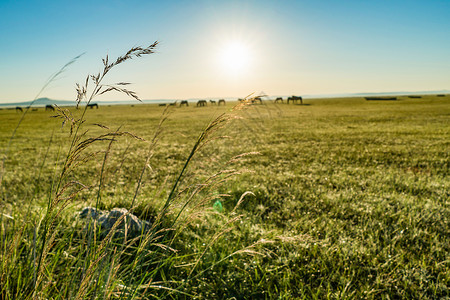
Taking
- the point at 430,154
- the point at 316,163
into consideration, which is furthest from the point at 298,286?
the point at 430,154

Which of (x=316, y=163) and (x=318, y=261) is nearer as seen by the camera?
(x=318, y=261)

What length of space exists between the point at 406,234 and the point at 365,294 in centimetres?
173

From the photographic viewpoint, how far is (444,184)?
603 cm

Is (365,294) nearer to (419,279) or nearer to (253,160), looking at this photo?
(419,279)

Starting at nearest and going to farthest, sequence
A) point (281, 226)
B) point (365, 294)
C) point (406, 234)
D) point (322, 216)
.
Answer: point (365, 294), point (406, 234), point (281, 226), point (322, 216)

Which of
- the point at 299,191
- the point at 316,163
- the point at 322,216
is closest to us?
the point at 322,216

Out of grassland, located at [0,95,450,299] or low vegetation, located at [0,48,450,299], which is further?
grassland, located at [0,95,450,299]

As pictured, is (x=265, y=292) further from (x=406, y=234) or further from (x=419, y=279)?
(x=406, y=234)

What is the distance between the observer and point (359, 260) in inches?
124

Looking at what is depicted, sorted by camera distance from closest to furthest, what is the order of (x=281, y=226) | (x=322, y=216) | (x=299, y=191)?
(x=281, y=226) < (x=322, y=216) < (x=299, y=191)

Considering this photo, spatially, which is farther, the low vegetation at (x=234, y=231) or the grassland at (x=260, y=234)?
the grassland at (x=260, y=234)

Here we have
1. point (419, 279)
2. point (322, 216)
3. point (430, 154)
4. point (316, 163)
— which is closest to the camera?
point (419, 279)

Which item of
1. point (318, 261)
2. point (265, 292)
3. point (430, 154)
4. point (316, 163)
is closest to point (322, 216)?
point (318, 261)

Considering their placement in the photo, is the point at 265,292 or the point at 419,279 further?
the point at 419,279
